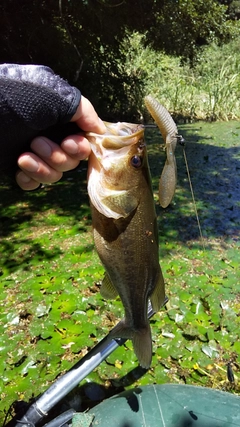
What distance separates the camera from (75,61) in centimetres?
1319

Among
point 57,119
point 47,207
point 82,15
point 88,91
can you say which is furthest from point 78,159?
point 88,91

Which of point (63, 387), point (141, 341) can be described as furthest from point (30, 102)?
point (63, 387)

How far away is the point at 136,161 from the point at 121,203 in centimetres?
20

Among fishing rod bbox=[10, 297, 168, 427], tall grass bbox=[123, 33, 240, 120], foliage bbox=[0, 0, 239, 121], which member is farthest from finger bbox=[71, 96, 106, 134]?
tall grass bbox=[123, 33, 240, 120]

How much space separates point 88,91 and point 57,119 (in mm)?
13407

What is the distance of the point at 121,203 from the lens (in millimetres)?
1846

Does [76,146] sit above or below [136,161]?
above

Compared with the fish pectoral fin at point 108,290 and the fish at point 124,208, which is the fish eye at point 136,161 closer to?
the fish at point 124,208

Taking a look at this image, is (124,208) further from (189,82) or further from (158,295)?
(189,82)

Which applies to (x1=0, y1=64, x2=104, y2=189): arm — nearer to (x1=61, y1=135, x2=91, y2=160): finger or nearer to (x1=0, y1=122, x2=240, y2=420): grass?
(x1=61, y1=135, x2=91, y2=160): finger

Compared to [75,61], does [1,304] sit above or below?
below

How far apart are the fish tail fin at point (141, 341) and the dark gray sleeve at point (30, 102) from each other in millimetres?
1096

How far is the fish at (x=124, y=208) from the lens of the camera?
1811 mm

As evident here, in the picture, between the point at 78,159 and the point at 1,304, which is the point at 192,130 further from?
the point at 78,159
